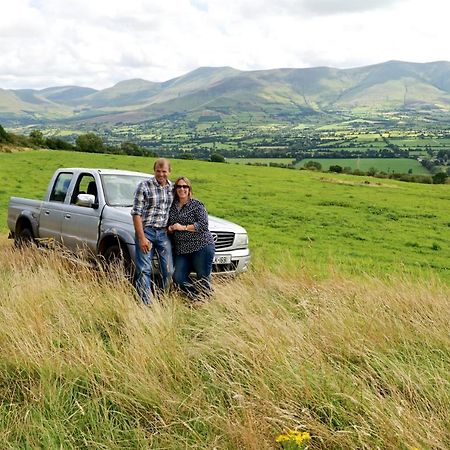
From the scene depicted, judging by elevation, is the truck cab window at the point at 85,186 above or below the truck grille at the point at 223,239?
above

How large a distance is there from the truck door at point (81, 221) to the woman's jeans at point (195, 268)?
1.95 meters

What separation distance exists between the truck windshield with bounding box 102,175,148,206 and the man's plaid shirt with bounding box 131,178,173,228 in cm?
186

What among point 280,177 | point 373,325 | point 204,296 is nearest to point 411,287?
point 373,325

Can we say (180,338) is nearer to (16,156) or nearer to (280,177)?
(280,177)

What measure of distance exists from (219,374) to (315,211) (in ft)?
76.6

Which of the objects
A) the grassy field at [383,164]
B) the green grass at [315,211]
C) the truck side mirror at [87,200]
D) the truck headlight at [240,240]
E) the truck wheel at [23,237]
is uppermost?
the truck side mirror at [87,200]

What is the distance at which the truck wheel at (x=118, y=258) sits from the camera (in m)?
7.24

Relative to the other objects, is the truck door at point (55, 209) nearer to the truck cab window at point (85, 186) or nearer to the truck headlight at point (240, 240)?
the truck cab window at point (85, 186)

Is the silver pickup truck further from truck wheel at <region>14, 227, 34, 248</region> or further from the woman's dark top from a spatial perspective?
the woman's dark top

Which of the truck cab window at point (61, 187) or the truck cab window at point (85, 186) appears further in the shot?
the truck cab window at point (61, 187)

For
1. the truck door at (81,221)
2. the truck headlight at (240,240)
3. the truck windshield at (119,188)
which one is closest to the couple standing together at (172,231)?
the truck headlight at (240,240)

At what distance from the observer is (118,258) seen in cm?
749

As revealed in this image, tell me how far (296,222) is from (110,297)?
18.2 meters

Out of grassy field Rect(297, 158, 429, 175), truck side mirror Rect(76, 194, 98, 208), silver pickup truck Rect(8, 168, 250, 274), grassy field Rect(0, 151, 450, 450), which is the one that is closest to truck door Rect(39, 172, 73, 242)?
silver pickup truck Rect(8, 168, 250, 274)
